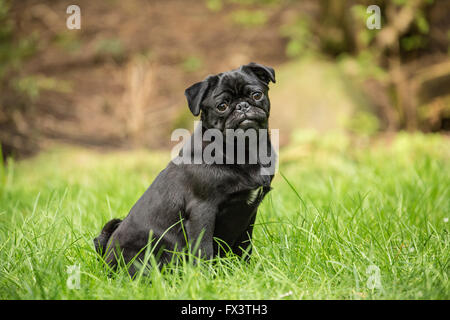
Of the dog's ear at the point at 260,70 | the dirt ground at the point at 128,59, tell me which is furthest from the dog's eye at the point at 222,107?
the dirt ground at the point at 128,59

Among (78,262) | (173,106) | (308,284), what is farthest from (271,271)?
(173,106)

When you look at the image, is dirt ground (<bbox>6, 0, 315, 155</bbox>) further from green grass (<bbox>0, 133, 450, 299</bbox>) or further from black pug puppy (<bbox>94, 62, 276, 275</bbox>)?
black pug puppy (<bbox>94, 62, 276, 275</bbox>)

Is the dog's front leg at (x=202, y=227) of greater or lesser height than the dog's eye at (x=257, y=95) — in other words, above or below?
below

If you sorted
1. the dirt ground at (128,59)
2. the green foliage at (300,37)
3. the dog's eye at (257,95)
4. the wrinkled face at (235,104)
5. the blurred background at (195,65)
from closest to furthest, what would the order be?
the wrinkled face at (235,104), the dog's eye at (257,95), the blurred background at (195,65), the dirt ground at (128,59), the green foliage at (300,37)

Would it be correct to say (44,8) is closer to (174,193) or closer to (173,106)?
(173,106)

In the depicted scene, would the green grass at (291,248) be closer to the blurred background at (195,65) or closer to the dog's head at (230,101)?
the dog's head at (230,101)

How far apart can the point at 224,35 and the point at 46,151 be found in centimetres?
636

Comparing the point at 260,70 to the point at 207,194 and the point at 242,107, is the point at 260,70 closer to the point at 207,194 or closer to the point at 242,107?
the point at 242,107

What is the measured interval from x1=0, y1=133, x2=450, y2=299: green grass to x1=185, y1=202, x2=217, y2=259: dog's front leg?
0.39ft

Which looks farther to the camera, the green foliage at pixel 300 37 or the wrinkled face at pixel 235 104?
the green foliage at pixel 300 37

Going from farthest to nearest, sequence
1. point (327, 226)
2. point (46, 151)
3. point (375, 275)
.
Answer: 1. point (46, 151)
2. point (327, 226)
3. point (375, 275)

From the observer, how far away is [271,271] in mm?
2627

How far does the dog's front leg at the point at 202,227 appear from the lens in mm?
2562

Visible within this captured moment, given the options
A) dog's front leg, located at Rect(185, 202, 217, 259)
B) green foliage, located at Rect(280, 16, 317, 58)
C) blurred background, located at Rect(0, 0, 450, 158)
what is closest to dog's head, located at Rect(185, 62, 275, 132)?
dog's front leg, located at Rect(185, 202, 217, 259)
